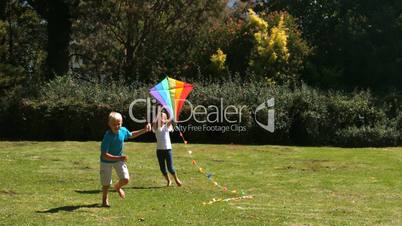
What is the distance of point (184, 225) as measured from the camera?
8125 millimetres

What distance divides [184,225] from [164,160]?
4.43 m

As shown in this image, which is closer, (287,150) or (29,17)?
(287,150)

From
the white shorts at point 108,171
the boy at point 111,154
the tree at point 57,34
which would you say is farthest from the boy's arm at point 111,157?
the tree at point 57,34

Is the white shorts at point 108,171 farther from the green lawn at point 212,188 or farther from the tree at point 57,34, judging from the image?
the tree at point 57,34

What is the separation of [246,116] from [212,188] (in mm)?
10905

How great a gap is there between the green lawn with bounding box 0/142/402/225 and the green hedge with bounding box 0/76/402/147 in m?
2.97

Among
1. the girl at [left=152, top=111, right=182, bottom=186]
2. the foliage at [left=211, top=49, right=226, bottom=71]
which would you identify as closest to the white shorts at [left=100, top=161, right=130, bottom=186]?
the girl at [left=152, top=111, right=182, bottom=186]

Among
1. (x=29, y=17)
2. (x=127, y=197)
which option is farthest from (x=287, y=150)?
(x=29, y=17)

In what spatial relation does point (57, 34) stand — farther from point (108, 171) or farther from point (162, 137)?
point (108, 171)

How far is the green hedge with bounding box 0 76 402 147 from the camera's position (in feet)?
75.4

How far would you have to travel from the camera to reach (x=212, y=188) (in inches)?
475

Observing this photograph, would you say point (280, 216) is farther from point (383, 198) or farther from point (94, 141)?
point (94, 141)

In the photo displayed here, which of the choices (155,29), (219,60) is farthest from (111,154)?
(155,29)

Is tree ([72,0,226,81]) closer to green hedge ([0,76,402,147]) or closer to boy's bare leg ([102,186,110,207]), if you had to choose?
green hedge ([0,76,402,147])
